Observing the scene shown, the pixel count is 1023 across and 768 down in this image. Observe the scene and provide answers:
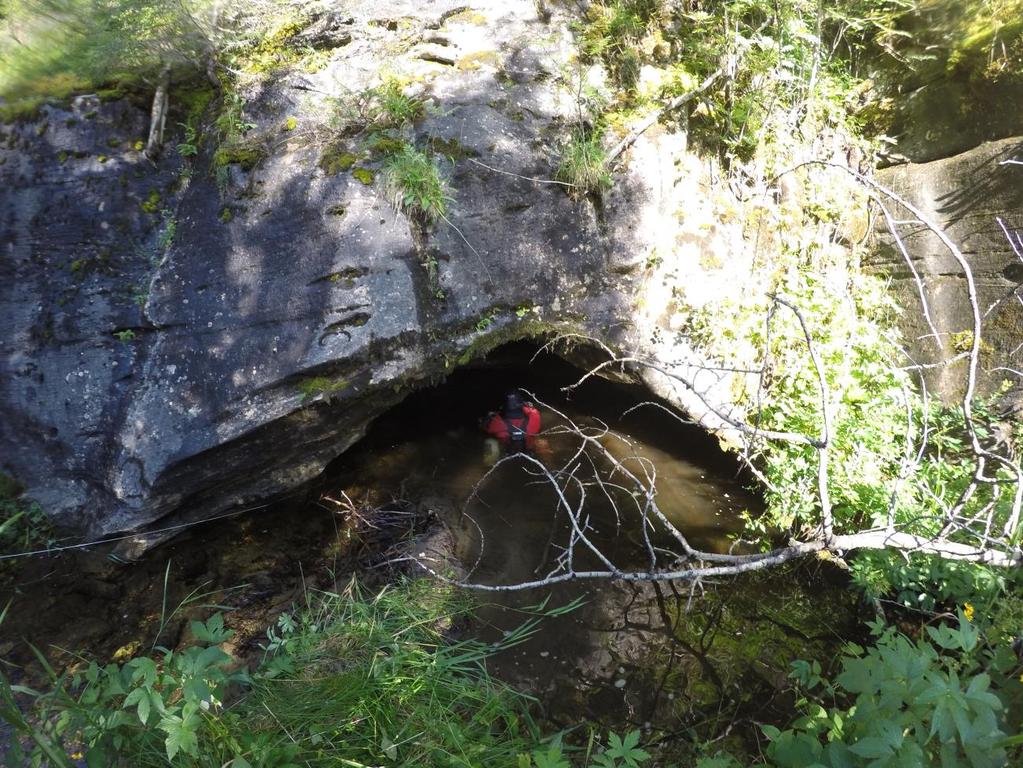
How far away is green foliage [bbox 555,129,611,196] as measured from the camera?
177 inches

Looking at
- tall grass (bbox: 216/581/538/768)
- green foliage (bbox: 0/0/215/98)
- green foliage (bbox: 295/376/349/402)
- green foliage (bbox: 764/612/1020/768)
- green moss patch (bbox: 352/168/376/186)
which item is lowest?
tall grass (bbox: 216/581/538/768)

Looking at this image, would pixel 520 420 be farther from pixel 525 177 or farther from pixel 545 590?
pixel 525 177

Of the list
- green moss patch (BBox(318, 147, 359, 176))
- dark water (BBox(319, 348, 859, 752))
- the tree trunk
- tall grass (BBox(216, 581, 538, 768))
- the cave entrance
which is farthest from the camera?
the cave entrance

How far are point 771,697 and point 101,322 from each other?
5.51 meters

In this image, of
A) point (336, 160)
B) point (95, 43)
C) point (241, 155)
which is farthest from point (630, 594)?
point (95, 43)

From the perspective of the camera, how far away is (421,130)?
451 cm

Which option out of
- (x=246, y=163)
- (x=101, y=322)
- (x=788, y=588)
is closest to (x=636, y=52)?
(x=246, y=163)

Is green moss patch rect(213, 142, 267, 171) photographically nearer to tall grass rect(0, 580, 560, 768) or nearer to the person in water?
the person in water

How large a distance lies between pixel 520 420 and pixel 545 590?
188 centimetres

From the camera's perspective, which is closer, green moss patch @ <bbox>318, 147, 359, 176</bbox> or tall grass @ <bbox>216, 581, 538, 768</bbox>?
tall grass @ <bbox>216, 581, 538, 768</bbox>

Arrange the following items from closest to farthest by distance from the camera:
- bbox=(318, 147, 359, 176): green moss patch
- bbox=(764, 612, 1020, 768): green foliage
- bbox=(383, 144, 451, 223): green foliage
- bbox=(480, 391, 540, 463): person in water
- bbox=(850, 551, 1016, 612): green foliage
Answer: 1. bbox=(764, 612, 1020, 768): green foliage
2. bbox=(850, 551, 1016, 612): green foliage
3. bbox=(383, 144, 451, 223): green foliage
4. bbox=(318, 147, 359, 176): green moss patch
5. bbox=(480, 391, 540, 463): person in water

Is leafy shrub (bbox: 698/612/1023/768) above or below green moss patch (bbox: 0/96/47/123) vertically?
below

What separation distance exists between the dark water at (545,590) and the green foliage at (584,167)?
1.82 metres

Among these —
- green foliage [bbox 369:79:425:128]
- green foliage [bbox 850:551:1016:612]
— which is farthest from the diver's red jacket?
green foliage [bbox 850:551:1016:612]
